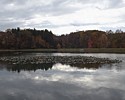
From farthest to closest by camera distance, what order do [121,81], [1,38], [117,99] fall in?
[1,38], [121,81], [117,99]

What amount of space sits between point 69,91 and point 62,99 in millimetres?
2062

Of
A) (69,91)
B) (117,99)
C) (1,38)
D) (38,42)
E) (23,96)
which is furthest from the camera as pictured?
(38,42)

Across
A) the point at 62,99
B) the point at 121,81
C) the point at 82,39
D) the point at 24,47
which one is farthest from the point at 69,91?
the point at 82,39

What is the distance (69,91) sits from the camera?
14.9m

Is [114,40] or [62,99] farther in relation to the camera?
[114,40]

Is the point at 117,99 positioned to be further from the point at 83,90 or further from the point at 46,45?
the point at 46,45

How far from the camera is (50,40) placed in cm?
14825

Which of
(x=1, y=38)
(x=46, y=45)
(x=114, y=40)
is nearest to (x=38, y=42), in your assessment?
(x=46, y=45)

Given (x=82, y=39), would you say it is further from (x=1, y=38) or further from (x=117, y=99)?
(x=117, y=99)

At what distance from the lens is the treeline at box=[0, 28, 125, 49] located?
373 ft

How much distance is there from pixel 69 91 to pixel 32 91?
90.4 inches

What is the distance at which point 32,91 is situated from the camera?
49.4 feet

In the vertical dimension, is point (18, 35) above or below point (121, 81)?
above

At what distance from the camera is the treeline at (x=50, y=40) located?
114 metres
